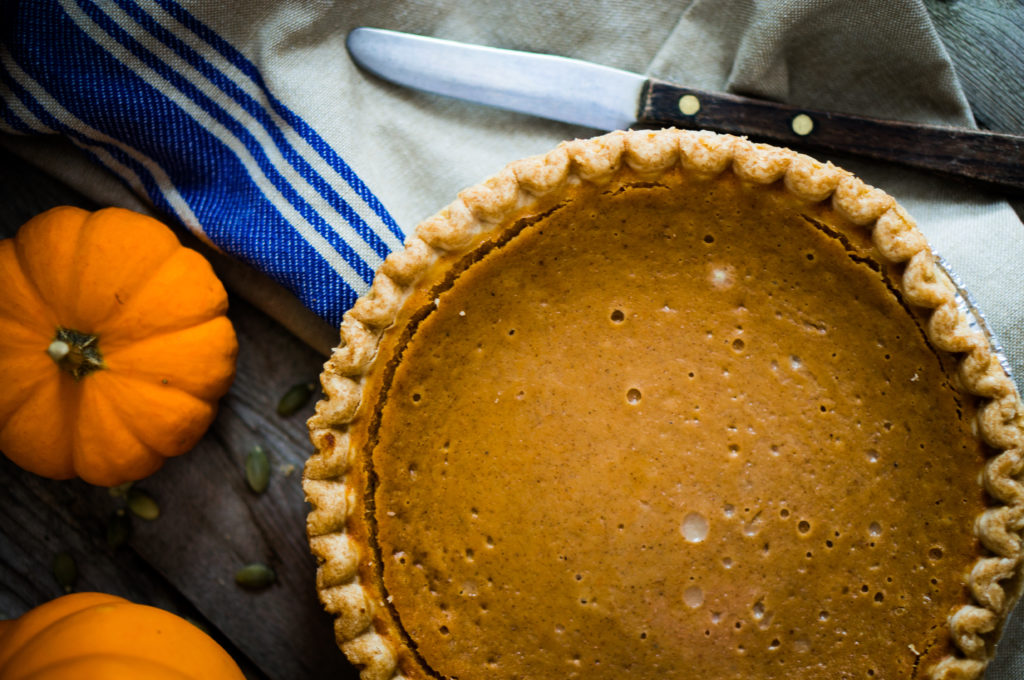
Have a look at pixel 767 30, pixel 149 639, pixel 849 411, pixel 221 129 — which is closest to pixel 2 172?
pixel 221 129

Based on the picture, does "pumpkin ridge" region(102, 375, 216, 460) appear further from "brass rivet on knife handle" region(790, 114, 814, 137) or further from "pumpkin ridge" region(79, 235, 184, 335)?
"brass rivet on knife handle" region(790, 114, 814, 137)

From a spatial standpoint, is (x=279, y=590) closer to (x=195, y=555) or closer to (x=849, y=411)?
(x=195, y=555)

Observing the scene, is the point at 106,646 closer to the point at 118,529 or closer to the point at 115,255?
the point at 118,529

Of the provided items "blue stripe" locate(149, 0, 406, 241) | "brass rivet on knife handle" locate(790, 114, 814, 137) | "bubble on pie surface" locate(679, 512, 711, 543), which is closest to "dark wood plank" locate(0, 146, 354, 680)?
"blue stripe" locate(149, 0, 406, 241)

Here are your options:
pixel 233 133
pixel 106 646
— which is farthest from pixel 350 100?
pixel 106 646

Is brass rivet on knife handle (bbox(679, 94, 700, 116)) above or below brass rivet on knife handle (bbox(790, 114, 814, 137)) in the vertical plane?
above

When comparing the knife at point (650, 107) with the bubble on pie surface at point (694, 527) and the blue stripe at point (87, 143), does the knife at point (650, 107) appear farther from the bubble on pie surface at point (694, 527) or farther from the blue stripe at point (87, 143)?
the bubble on pie surface at point (694, 527)
